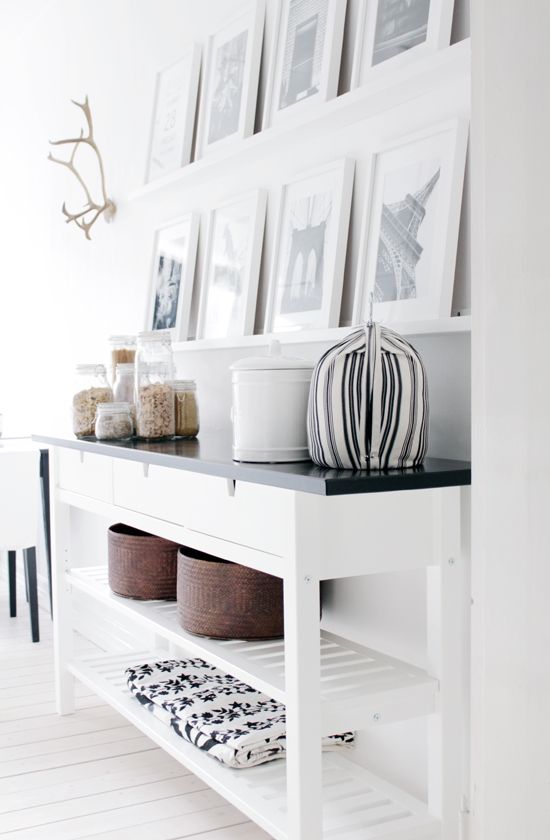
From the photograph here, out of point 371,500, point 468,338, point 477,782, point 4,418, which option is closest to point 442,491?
point 371,500

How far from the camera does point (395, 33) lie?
6.20 ft

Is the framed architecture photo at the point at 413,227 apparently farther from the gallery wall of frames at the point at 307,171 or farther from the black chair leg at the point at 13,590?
the black chair leg at the point at 13,590

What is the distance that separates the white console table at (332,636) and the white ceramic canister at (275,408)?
0.06 meters

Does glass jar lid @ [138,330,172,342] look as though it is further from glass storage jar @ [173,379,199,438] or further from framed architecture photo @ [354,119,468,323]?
framed architecture photo @ [354,119,468,323]

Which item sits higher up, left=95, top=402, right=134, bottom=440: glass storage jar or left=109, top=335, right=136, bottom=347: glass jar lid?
left=109, top=335, right=136, bottom=347: glass jar lid

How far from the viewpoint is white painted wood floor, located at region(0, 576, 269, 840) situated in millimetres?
2092

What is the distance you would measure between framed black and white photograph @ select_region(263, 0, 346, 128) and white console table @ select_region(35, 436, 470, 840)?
2.89 feet

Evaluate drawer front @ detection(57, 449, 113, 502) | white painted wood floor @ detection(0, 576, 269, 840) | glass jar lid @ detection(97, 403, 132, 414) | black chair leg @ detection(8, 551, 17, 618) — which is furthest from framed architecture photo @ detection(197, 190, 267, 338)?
black chair leg @ detection(8, 551, 17, 618)

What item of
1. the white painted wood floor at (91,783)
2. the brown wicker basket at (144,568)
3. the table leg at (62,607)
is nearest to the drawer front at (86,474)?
the table leg at (62,607)

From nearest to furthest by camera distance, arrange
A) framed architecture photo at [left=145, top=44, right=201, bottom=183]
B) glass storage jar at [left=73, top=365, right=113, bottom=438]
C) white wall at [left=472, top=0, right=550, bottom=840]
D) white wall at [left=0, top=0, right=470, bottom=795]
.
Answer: white wall at [left=472, top=0, right=550, bottom=840]
white wall at [left=0, top=0, right=470, bottom=795]
glass storage jar at [left=73, top=365, right=113, bottom=438]
framed architecture photo at [left=145, top=44, right=201, bottom=183]

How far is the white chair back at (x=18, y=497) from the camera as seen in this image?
3.74m

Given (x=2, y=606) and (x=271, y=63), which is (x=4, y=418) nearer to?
(x=2, y=606)

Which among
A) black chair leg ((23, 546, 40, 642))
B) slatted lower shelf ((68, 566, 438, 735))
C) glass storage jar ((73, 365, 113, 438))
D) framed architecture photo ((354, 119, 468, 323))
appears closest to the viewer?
slatted lower shelf ((68, 566, 438, 735))

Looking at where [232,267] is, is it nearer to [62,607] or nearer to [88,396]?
[88,396]
